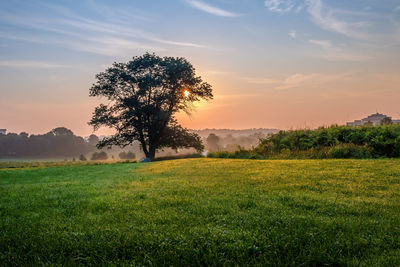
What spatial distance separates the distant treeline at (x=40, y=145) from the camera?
95.9 m

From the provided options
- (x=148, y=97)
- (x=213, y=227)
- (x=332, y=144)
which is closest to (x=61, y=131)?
(x=148, y=97)

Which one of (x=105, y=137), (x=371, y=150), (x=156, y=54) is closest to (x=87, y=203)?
(x=371, y=150)

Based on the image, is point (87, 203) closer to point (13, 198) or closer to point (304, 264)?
point (13, 198)

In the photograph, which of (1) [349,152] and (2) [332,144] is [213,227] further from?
(2) [332,144]

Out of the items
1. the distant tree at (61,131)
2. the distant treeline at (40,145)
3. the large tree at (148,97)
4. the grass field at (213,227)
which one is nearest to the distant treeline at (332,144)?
the grass field at (213,227)

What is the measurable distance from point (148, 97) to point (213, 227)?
29386 millimetres

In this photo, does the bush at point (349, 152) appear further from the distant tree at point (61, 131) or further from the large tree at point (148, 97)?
the distant tree at point (61, 131)

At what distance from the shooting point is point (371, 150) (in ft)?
42.5

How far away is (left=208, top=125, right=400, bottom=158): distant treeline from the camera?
12.9 metres

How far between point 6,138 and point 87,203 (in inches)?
4711

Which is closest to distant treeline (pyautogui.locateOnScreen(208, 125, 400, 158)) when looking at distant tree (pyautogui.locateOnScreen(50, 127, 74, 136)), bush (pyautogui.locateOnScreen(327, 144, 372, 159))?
bush (pyautogui.locateOnScreen(327, 144, 372, 159))

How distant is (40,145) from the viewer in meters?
97.0

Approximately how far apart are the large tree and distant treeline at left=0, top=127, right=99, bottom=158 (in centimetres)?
8042

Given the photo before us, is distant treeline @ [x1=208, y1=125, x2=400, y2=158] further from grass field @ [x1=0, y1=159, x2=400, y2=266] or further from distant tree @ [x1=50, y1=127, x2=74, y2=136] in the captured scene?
distant tree @ [x1=50, y1=127, x2=74, y2=136]
